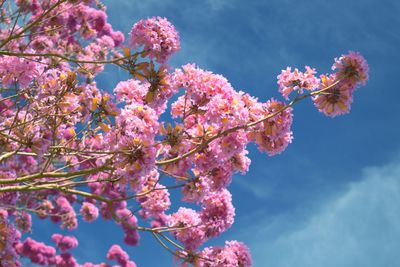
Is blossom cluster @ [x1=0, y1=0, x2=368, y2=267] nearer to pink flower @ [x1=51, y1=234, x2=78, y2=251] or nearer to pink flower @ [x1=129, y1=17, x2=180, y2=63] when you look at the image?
pink flower @ [x1=129, y1=17, x2=180, y2=63]

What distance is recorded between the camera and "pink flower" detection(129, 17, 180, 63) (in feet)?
16.6

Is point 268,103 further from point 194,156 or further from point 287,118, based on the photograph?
point 194,156

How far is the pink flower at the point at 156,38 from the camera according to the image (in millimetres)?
5074

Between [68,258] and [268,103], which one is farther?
[68,258]

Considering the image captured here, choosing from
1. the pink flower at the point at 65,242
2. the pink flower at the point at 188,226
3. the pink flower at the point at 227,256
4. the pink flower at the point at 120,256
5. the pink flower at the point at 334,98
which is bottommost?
the pink flower at the point at 227,256

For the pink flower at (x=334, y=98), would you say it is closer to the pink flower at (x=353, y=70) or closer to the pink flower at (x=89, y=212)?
the pink flower at (x=353, y=70)

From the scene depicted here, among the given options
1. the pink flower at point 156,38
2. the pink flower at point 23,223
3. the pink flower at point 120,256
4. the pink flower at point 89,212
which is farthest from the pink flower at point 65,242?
the pink flower at point 156,38

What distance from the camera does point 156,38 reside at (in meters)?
5.08

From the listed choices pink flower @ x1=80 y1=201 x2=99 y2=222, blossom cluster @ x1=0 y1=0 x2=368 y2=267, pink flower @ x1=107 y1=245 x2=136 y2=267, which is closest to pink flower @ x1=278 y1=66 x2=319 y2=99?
blossom cluster @ x1=0 y1=0 x2=368 y2=267

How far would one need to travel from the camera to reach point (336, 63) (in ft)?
17.3

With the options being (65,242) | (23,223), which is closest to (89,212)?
(23,223)

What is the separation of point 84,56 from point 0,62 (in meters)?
6.92

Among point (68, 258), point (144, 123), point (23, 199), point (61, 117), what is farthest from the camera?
point (68, 258)

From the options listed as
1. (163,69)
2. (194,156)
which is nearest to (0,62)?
A: (163,69)
